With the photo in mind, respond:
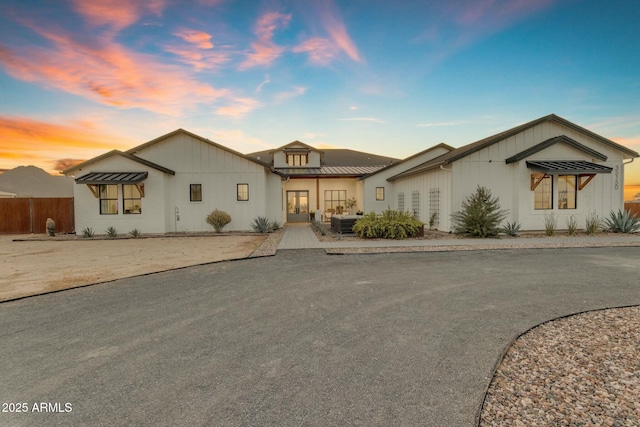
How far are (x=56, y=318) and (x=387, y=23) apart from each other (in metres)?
13.8

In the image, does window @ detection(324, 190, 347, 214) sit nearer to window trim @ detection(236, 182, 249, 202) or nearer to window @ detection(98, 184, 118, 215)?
window trim @ detection(236, 182, 249, 202)

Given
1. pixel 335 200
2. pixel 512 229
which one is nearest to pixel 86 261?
pixel 512 229

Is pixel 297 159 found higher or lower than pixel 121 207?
higher

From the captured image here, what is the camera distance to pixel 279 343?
3.43 meters

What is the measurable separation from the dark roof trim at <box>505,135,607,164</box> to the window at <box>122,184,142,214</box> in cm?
1856

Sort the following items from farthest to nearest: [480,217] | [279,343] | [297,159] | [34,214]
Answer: [297,159]
[34,214]
[480,217]
[279,343]

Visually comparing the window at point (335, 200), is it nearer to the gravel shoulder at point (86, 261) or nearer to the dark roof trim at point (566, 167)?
the dark roof trim at point (566, 167)

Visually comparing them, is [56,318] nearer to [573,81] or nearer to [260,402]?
[260,402]

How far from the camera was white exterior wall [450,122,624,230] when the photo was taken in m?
13.9

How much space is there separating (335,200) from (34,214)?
745 inches

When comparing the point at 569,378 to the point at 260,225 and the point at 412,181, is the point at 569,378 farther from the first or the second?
the point at 412,181

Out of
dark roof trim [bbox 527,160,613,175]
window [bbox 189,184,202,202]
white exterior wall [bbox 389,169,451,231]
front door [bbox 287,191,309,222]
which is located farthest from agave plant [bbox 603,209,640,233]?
window [bbox 189,184,202,202]

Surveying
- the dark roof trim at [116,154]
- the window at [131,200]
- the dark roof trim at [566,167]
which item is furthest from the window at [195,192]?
the dark roof trim at [566,167]

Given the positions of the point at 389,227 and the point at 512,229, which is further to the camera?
the point at 512,229
